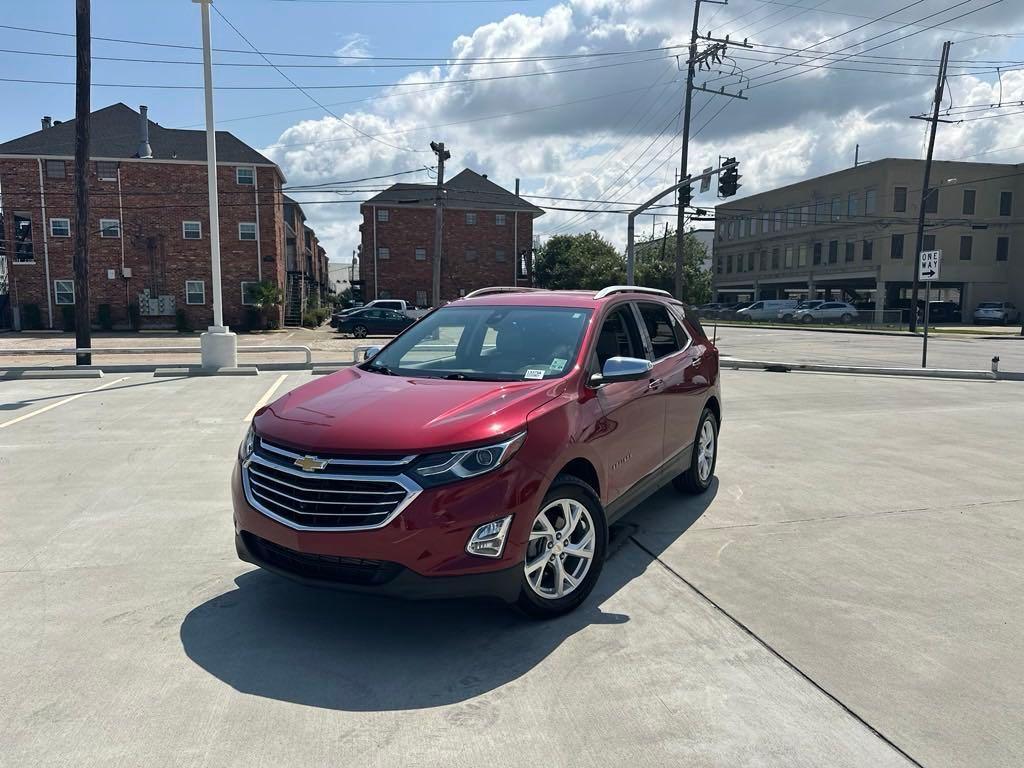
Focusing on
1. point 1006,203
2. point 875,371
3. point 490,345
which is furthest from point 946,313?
point 490,345

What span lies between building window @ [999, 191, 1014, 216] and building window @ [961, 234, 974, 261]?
137 inches

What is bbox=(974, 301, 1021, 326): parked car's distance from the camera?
52031mm

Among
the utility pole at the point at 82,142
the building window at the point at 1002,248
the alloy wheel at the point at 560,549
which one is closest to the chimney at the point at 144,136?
the utility pole at the point at 82,142

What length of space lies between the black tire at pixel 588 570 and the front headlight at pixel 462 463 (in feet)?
1.26

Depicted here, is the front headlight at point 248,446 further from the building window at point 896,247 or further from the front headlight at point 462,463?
the building window at point 896,247

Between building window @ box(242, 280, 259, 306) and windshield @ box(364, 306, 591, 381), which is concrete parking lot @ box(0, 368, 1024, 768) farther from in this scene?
building window @ box(242, 280, 259, 306)

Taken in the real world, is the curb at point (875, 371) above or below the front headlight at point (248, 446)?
below

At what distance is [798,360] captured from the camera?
21.4 meters

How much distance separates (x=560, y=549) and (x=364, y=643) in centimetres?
112

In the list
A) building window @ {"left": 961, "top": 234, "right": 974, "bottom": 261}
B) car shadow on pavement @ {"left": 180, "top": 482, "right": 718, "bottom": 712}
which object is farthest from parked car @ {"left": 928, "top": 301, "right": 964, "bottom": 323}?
car shadow on pavement @ {"left": 180, "top": 482, "right": 718, "bottom": 712}

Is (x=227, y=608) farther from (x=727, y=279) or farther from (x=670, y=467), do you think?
(x=727, y=279)

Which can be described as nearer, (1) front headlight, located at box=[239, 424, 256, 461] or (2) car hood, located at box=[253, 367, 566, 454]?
(2) car hood, located at box=[253, 367, 566, 454]

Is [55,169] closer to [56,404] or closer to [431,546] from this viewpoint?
[56,404]

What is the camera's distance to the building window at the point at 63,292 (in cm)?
3938
